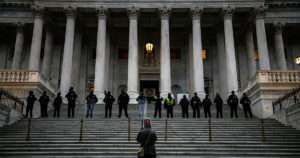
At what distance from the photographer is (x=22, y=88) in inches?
789

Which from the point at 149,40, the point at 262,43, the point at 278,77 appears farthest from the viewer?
the point at 149,40

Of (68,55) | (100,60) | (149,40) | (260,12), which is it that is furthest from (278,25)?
(68,55)

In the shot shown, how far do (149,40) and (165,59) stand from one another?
22.2ft

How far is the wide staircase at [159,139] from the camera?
423 inches

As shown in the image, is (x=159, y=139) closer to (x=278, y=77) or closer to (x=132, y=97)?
(x=278, y=77)

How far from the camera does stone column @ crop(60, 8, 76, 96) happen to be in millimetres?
24891

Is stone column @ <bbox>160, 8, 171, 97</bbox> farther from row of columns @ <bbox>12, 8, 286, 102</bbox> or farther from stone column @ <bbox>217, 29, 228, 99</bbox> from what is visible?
stone column @ <bbox>217, 29, 228, 99</bbox>

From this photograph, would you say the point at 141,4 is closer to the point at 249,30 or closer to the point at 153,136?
the point at 249,30

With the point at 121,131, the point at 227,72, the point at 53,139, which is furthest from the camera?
the point at 227,72

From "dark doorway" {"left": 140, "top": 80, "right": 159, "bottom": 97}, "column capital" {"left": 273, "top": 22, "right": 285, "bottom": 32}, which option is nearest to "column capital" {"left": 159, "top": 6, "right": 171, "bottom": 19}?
"dark doorway" {"left": 140, "top": 80, "right": 159, "bottom": 97}

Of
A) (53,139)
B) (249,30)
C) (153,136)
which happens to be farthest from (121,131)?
(249,30)

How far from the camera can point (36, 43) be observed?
25.9 m

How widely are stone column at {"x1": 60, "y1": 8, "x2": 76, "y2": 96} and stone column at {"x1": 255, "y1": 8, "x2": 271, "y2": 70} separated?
16.8m

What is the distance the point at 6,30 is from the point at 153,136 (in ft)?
97.9
